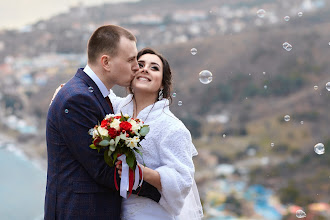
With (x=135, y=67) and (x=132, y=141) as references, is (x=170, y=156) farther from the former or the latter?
(x=135, y=67)

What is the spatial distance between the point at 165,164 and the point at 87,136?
0.44 meters

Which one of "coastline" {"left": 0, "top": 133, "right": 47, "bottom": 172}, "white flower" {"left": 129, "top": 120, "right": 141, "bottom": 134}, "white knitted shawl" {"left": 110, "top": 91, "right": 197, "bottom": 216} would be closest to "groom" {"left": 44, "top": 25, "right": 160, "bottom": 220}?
"white knitted shawl" {"left": 110, "top": 91, "right": 197, "bottom": 216}

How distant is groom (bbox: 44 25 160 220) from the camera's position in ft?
A: 7.42

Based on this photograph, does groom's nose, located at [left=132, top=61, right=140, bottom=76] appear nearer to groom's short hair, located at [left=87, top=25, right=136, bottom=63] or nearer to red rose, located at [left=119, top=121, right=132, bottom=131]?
groom's short hair, located at [left=87, top=25, right=136, bottom=63]

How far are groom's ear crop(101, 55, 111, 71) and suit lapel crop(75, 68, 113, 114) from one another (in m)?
0.10

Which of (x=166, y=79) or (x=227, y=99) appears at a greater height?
(x=227, y=99)

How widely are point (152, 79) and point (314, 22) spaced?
49.3 metres

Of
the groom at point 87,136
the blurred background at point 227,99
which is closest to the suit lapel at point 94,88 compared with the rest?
the groom at point 87,136

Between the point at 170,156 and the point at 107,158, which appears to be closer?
the point at 107,158

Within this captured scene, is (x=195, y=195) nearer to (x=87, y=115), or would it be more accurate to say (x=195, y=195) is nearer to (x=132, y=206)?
(x=132, y=206)

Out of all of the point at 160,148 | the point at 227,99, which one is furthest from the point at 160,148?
the point at 227,99

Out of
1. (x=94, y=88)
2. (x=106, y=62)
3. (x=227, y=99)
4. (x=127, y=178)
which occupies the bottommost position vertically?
(x=127, y=178)

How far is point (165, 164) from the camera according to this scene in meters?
2.43

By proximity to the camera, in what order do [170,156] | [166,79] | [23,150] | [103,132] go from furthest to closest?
[23,150], [166,79], [170,156], [103,132]
